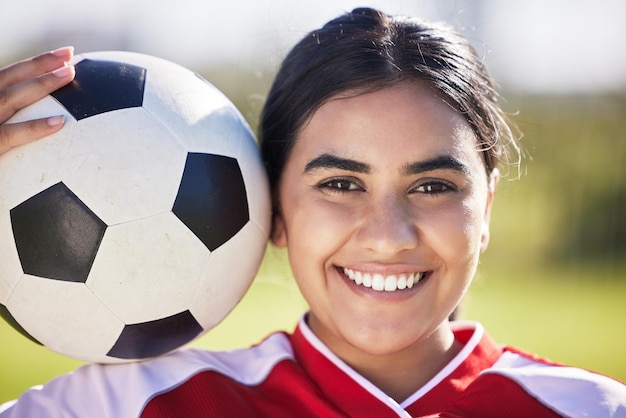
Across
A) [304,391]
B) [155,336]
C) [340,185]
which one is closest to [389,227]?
[340,185]

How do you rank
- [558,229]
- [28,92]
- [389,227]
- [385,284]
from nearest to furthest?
[28,92] < [389,227] < [385,284] < [558,229]

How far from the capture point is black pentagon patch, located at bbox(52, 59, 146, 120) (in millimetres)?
2299

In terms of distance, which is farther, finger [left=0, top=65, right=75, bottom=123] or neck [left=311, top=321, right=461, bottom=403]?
neck [left=311, top=321, right=461, bottom=403]

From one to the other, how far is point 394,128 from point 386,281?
50 centimetres

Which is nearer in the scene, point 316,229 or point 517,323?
point 316,229

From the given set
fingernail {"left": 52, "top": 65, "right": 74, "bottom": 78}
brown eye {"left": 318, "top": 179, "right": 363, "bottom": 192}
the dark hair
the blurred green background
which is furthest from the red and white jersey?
the blurred green background

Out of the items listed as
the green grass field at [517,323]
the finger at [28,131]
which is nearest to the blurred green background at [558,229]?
the green grass field at [517,323]

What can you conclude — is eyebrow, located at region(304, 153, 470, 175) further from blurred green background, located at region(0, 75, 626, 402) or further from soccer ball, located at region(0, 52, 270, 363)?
blurred green background, located at region(0, 75, 626, 402)

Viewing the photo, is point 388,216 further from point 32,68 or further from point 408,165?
point 32,68

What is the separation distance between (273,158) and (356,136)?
46 cm

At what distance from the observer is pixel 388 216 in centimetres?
244

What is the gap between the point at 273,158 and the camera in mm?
2871

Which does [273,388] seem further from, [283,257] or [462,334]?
[283,257]

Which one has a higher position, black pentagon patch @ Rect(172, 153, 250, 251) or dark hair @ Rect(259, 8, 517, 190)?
dark hair @ Rect(259, 8, 517, 190)
